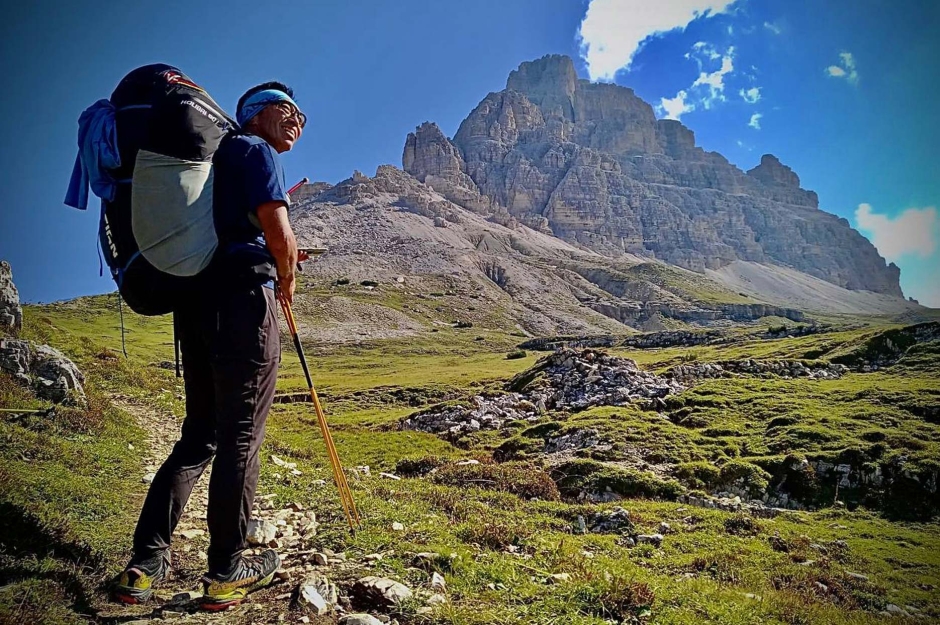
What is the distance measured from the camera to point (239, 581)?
12.8 feet

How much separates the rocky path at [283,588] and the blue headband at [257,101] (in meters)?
4.01

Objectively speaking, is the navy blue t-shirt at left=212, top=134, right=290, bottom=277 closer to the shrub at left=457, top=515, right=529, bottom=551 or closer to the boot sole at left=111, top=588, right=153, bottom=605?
the boot sole at left=111, top=588, right=153, bottom=605

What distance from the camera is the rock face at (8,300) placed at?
14.2m

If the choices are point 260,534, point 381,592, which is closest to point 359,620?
point 381,592

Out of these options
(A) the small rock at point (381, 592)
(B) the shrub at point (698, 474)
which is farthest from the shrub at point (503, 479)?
(A) the small rock at point (381, 592)

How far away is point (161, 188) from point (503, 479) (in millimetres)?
10421

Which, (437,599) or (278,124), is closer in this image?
(437,599)

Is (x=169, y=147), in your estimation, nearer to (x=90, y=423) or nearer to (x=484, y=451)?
(x=90, y=423)

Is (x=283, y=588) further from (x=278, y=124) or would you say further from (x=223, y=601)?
(x=278, y=124)

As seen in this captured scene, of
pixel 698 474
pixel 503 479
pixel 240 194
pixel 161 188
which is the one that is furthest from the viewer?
pixel 698 474

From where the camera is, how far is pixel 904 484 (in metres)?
13.0

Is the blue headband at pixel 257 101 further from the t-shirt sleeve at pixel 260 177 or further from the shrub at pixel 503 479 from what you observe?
the shrub at pixel 503 479

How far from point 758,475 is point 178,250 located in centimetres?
1615

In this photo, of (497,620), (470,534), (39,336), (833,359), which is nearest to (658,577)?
(470,534)
